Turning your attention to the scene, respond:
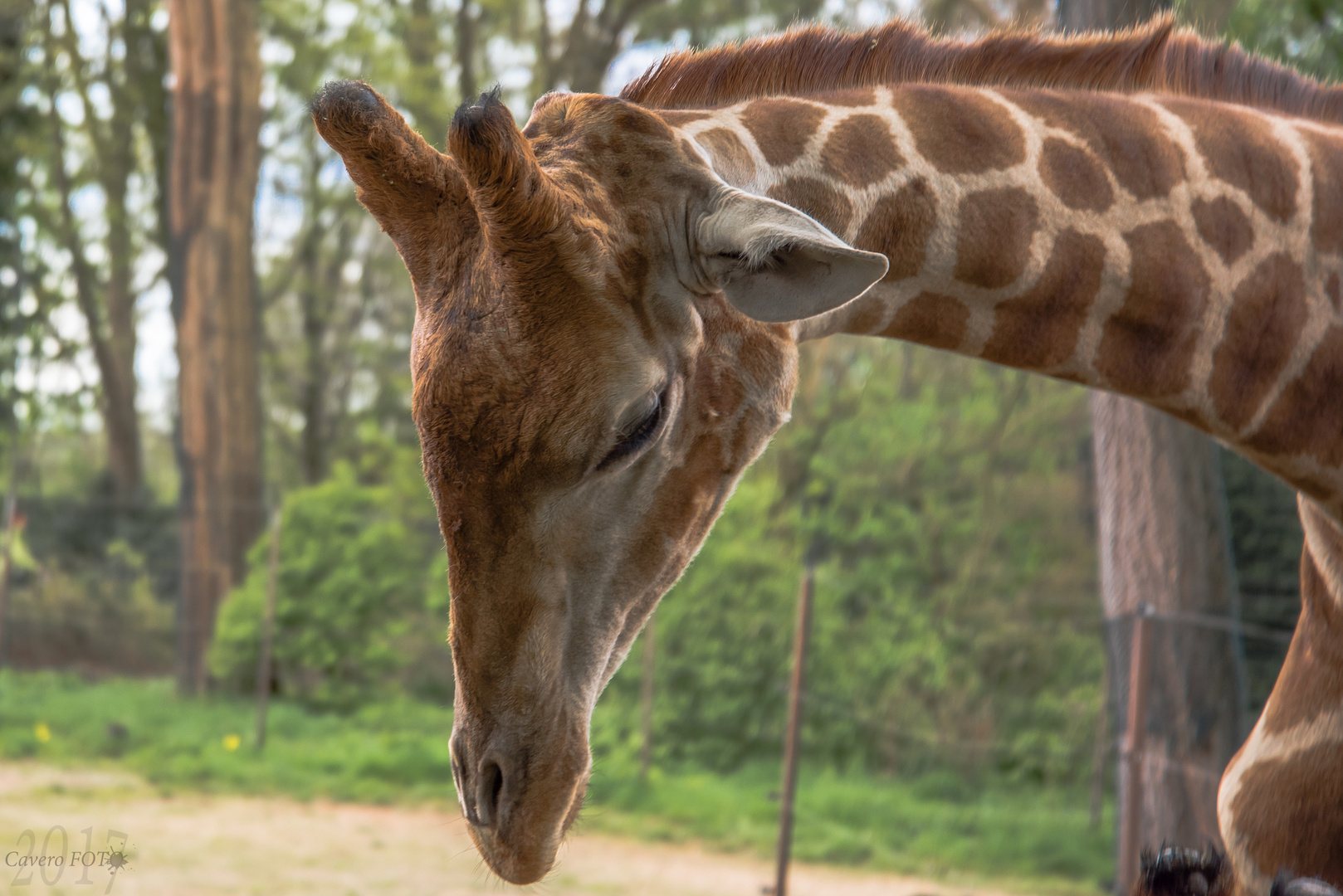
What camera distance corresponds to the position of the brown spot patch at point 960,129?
71.6 inches

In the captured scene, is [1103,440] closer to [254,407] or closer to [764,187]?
[764,187]

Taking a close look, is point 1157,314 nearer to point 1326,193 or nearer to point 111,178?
point 1326,193

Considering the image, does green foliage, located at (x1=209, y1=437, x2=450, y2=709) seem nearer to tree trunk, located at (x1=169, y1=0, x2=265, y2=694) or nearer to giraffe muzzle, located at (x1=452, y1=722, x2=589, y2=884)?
tree trunk, located at (x1=169, y1=0, x2=265, y2=694)

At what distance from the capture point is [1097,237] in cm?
184

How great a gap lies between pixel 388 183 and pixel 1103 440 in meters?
4.83

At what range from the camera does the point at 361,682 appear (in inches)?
Answer: 412

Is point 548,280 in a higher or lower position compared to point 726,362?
higher

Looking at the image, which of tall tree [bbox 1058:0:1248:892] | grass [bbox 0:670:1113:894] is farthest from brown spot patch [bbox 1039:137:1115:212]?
grass [bbox 0:670:1113:894]

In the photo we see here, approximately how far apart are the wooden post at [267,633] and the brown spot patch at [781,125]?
834cm

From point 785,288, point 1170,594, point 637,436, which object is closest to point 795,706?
point 1170,594

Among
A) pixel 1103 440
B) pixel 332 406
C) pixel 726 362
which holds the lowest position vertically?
pixel 332 406

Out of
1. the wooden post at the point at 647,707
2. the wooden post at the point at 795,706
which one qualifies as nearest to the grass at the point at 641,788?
the wooden post at the point at 647,707

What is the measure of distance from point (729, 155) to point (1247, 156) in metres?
0.96

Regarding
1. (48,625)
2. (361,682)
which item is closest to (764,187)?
(361,682)
